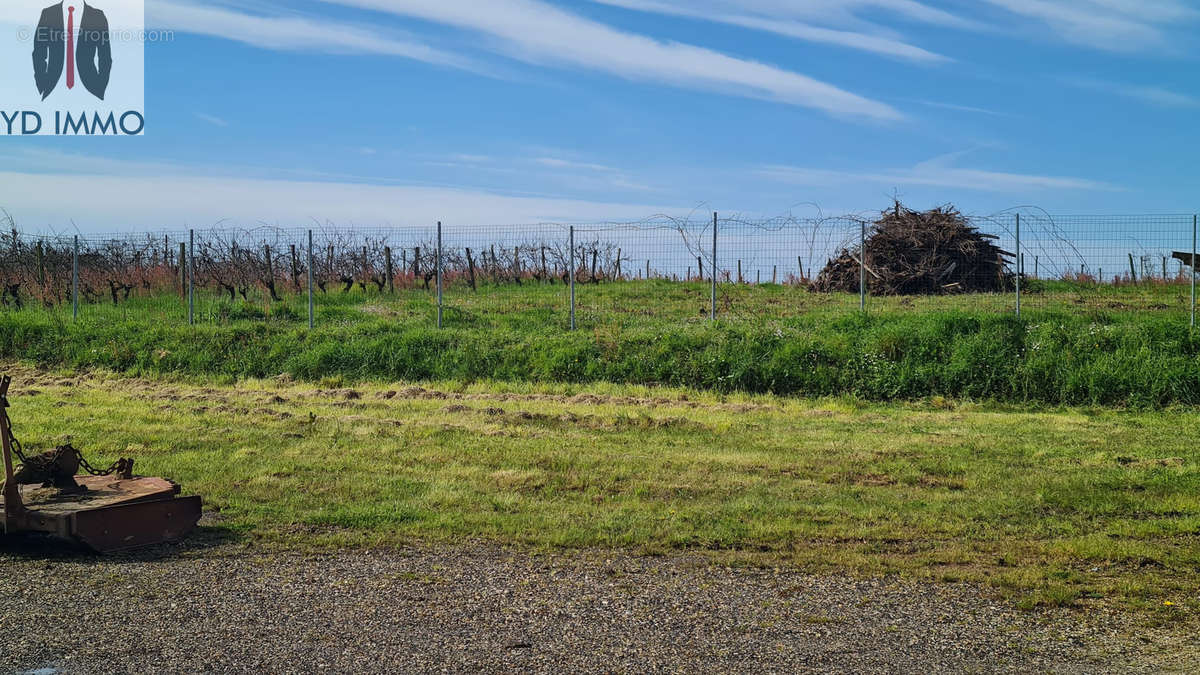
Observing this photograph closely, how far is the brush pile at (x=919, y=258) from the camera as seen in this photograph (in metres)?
21.1

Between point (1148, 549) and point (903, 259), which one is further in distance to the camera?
point (903, 259)

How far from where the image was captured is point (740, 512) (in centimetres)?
738

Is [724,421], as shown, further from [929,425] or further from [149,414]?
[149,414]

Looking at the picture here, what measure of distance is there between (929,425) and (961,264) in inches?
432

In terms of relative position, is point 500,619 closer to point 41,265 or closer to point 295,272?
point 295,272

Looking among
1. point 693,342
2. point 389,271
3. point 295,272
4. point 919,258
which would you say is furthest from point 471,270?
point 919,258

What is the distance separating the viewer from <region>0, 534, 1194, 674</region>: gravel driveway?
458cm

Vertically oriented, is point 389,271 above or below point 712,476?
above

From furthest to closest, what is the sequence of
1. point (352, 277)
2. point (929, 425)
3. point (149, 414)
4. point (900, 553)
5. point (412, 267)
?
point (352, 277) → point (412, 267) → point (149, 414) → point (929, 425) → point (900, 553)

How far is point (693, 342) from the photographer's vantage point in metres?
15.0

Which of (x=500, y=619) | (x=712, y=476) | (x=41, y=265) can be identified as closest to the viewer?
(x=500, y=619)


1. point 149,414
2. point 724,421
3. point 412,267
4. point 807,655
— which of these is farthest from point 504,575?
point 412,267

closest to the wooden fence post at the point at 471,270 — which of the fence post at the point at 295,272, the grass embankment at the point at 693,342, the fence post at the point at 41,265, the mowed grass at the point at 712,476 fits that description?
the grass embankment at the point at 693,342

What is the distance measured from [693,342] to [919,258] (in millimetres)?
8672
